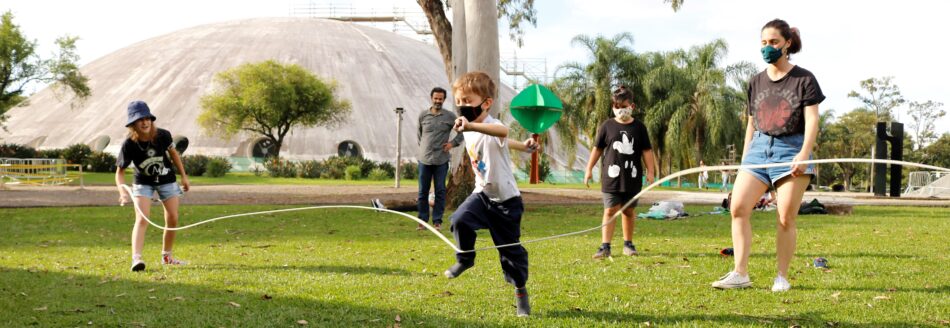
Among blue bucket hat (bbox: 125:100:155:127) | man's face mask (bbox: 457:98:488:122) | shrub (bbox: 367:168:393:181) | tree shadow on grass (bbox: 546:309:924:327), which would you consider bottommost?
shrub (bbox: 367:168:393:181)

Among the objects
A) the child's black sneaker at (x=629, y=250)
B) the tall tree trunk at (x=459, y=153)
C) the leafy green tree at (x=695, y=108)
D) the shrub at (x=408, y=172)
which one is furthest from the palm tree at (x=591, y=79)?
the child's black sneaker at (x=629, y=250)

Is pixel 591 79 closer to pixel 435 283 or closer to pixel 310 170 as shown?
pixel 310 170

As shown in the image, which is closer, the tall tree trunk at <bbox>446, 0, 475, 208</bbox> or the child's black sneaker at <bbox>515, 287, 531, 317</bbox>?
the child's black sneaker at <bbox>515, 287, 531, 317</bbox>

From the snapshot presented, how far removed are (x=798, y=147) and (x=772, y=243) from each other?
4009mm

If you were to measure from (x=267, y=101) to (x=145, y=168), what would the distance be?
159 feet

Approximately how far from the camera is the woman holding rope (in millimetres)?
5297

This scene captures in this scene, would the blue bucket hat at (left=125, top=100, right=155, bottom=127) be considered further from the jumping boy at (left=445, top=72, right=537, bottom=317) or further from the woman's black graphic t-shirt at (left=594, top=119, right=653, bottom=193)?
the woman's black graphic t-shirt at (left=594, top=119, right=653, bottom=193)

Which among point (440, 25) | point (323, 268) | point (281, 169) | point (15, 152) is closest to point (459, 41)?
point (440, 25)

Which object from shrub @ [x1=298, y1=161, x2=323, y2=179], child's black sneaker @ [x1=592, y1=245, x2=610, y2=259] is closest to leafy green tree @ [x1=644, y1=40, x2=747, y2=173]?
shrub @ [x1=298, y1=161, x2=323, y2=179]

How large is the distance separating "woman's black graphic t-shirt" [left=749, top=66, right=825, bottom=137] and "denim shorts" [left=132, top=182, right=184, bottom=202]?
16.1 ft

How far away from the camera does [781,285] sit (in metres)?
5.50

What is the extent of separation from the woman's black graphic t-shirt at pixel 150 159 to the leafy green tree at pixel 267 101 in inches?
1842

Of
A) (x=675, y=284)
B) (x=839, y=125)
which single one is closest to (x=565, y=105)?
(x=675, y=284)

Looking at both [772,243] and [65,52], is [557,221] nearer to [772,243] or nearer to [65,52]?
[772,243]
